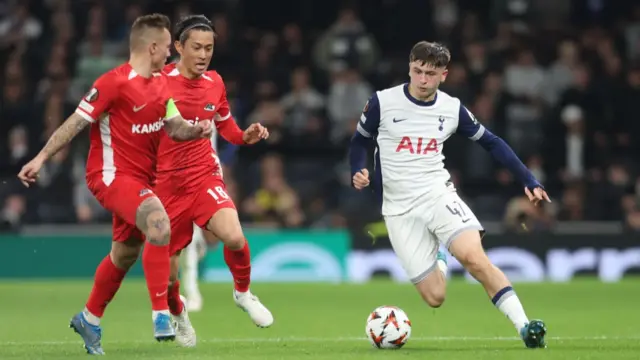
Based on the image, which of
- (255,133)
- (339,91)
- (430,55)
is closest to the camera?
(255,133)

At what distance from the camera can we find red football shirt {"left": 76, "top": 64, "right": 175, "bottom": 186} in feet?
28.2

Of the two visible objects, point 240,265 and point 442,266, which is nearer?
point 240,265

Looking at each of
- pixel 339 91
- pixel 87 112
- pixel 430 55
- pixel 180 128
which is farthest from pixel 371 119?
pixel 339 91

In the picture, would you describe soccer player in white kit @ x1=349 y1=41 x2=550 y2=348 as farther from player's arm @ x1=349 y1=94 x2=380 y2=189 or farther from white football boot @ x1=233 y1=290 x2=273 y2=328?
white football boot @ x1=233 y1=290 x2=273 y2=328

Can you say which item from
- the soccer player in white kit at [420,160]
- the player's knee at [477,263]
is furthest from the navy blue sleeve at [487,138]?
the player's knee at [477,263]

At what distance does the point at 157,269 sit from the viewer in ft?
28.6

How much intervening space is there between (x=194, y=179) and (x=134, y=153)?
2.83 feet

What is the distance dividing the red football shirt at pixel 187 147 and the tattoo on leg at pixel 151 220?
3.32ft

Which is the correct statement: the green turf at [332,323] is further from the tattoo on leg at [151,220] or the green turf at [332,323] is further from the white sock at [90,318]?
the tattoo on leg at [151,220]

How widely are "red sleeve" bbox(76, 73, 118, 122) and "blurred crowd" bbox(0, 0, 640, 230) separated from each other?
10.1 metres

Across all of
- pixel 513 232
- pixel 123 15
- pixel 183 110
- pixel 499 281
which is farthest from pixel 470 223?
pixel 123 15

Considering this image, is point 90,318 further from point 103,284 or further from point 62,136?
point 62,136

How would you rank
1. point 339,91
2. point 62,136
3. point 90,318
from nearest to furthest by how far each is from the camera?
point 62,136 → point 90,318 → point 339,91

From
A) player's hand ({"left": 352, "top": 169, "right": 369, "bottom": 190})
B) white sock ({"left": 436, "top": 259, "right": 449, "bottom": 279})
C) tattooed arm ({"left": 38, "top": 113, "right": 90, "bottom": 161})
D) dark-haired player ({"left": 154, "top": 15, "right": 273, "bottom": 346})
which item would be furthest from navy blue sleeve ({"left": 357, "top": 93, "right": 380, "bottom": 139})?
tattooed arm ({"left": 38, "top": 113, "right": 90, "bottom": 161})
